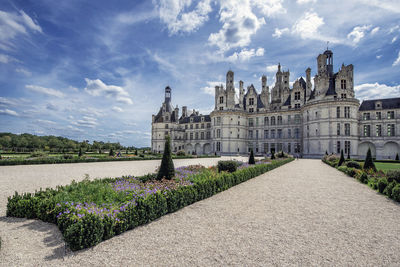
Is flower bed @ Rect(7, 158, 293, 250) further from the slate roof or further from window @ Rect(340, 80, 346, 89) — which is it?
the slate roof

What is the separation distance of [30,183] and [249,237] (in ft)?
37.0

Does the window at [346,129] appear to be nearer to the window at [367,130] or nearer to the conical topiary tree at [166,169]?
the window at [367,130]

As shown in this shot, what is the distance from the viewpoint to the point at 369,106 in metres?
38.9

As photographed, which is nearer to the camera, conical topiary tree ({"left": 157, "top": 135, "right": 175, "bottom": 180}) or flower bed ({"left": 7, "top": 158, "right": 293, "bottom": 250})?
flower bed ({"left": 7, "top": 158, "right": 293, "bottom": 250})

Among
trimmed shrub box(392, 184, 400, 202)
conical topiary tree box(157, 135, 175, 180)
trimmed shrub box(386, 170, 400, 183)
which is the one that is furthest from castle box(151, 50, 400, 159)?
conical topiary tree box(157, 135, 175, 180)

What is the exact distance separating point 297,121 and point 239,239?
4342cm

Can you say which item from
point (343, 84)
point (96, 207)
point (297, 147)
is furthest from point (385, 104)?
point (96, 207)

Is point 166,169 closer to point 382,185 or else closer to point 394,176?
point 382,185

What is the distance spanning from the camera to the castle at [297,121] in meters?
35.2

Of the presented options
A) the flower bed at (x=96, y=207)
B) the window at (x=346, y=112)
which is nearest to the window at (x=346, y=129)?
the window at (x=346, y=112)

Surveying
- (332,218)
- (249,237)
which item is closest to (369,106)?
(332,218)

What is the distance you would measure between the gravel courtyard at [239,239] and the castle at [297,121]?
33.8 meters

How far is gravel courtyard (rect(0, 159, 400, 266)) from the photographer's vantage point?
3621 millimetres

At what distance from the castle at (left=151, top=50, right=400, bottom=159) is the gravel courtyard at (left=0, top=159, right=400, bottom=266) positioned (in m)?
33.8
